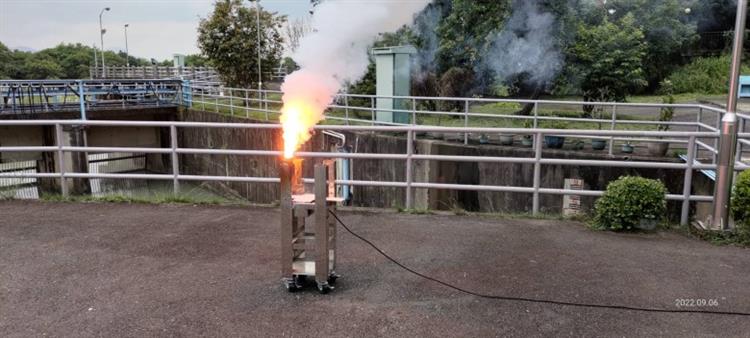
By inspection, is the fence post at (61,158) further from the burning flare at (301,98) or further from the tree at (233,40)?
the tree at (233,40)

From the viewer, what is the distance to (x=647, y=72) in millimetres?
22438

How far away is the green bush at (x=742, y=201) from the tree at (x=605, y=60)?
927 cm

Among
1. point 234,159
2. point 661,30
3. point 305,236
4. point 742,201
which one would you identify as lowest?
point 234,159

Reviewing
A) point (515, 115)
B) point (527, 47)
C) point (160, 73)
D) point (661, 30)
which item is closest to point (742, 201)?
point (515, 115)

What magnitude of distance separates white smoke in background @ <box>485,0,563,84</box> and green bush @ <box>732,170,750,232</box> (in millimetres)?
8113

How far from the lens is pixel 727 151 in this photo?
5.73 m

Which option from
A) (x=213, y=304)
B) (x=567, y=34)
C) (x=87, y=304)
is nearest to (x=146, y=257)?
(x=87, y=304)

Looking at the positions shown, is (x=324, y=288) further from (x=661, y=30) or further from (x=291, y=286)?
(x=661, y=30)

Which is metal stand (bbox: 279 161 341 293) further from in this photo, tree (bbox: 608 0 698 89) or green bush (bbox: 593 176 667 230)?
tree (bbox: 608 0 698 89)

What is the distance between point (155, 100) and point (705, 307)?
24559 millimetres

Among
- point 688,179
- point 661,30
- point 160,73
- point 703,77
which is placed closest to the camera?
point 688,179

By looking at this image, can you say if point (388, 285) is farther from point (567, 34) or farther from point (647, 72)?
point (647, 72)

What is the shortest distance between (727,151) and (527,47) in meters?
8.98

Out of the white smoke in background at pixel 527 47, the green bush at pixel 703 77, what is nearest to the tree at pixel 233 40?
the white smoke in background at pixel 527 47
